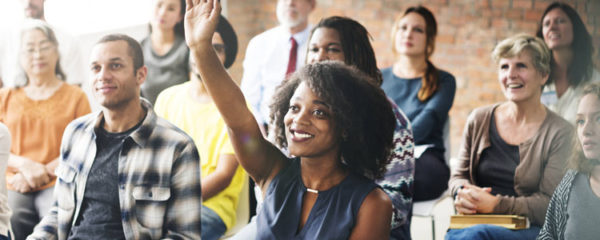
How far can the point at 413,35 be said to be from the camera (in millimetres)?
3102

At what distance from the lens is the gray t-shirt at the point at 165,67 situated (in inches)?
110

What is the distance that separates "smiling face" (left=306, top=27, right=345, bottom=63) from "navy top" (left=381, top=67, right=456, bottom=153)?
0.72m

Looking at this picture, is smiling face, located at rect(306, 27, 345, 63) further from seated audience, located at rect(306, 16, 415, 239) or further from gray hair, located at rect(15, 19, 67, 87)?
gray hair, located at rect(15, 19, 67, 87)

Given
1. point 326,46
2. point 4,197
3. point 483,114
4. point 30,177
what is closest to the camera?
point 326,46

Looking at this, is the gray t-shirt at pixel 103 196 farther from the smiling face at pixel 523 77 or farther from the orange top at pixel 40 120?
the smiling face at pixel 523 77

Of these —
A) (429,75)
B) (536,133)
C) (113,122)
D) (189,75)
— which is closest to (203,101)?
(189,75)

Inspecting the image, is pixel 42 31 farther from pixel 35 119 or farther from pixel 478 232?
pixel 478 232

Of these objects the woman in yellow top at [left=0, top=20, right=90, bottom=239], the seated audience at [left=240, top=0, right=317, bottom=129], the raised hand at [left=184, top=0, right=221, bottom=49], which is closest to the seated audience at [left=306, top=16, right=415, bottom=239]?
the raised hand at [left=184, top=0, right=221, bottom=49]

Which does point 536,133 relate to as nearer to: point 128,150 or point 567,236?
point 567,236

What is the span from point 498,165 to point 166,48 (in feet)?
4.62

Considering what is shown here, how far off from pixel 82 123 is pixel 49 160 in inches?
13.5

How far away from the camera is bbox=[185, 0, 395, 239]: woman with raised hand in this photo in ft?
6.42

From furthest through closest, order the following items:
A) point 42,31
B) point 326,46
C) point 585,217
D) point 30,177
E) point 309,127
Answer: point 42,31
point 30,177
point 326,46
point 585,217
point 309,127

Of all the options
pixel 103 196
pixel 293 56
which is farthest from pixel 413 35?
pixel 103 196
